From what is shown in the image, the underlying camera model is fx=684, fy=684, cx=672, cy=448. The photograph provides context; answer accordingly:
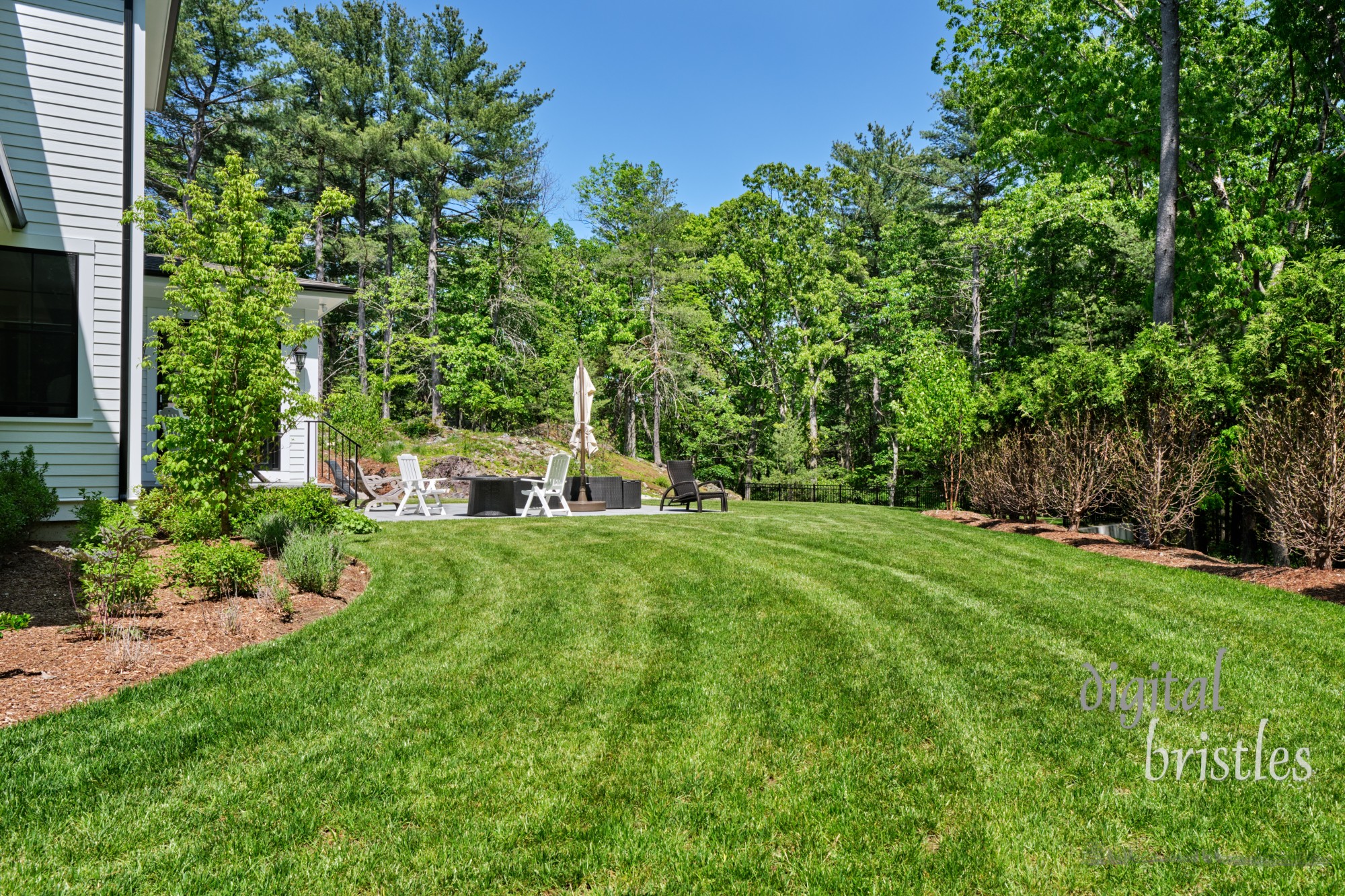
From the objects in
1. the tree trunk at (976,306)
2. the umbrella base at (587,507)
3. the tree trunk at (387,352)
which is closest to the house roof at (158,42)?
the umbrella base at (587,507)

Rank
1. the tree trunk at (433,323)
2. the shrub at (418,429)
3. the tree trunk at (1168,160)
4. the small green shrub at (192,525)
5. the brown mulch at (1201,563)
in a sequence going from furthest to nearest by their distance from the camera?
the tree trunk at (433,323)
the shrub at (418,429)
the tree trunk at (1168,160)
the small green shrub at (192,525)
the brown mulch at (1201,563)

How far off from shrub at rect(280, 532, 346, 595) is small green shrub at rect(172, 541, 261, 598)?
0.77 feet

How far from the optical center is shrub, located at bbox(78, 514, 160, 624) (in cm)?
428

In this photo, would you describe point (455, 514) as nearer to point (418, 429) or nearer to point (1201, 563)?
point (418, 429)

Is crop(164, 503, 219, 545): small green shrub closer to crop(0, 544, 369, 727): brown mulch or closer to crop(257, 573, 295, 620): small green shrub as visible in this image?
crop(0, 544, 369, 727): brown mulch

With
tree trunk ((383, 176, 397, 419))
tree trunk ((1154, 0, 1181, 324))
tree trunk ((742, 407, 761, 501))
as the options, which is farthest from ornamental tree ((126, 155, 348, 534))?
tree trunk ((742, 407, 761, 501))

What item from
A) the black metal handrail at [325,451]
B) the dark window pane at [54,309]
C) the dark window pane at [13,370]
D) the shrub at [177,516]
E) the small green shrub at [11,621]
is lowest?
the small green shrub at [11,621]

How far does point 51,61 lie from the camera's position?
22.4 ft

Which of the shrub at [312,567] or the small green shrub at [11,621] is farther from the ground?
the small green shrub at [11,621]

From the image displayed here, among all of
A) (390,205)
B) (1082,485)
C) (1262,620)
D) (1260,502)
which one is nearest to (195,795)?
(1262,620)

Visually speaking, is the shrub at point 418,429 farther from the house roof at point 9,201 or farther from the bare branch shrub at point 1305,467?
the bare branch shrub at point 1305,467

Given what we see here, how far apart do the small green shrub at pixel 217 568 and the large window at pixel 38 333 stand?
3202mm

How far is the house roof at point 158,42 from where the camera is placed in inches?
306

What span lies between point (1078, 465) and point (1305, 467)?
349 centimetres
